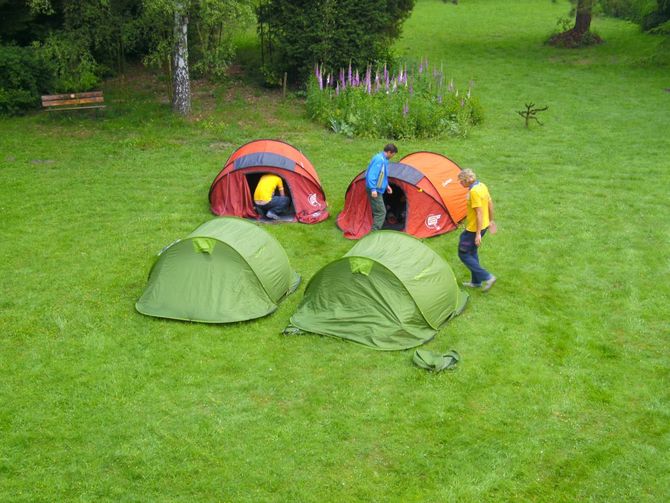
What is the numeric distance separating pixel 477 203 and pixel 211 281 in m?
4.17

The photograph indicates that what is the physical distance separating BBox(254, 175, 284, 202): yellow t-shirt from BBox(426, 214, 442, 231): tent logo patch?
3.05m

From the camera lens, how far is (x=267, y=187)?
14.0 meters

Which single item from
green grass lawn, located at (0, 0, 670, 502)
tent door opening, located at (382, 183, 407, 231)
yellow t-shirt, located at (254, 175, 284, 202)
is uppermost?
yellow t-shirt, located at (254, 175, 284, 202)

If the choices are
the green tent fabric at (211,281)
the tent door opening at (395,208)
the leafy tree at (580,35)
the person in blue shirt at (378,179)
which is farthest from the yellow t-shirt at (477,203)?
the leafy tree at (580,35)

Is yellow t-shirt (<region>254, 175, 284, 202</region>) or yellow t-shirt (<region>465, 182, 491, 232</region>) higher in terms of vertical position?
yellow t-shirt (<region>465, 182, 491, 232</region>)

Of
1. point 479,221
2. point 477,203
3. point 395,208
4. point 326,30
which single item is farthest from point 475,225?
point 326,30

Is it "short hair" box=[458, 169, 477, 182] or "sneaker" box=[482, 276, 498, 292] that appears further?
"sneaker" box=[482, 276, 498, 292]

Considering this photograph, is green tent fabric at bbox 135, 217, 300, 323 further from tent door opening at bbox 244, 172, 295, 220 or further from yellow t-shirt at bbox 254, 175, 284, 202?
tent door opening at bbox 244, 172, 295, 220

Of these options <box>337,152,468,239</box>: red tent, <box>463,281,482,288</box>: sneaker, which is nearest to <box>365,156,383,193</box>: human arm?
<box>337,152,468,239</box>: red tent

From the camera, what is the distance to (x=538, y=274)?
1198 cm

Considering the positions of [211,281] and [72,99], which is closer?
[211,281]

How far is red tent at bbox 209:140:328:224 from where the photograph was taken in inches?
551

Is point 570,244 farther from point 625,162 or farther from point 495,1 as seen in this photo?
point 495,1

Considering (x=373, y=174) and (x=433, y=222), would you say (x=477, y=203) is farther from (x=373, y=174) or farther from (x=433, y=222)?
(x=433, y=222)
